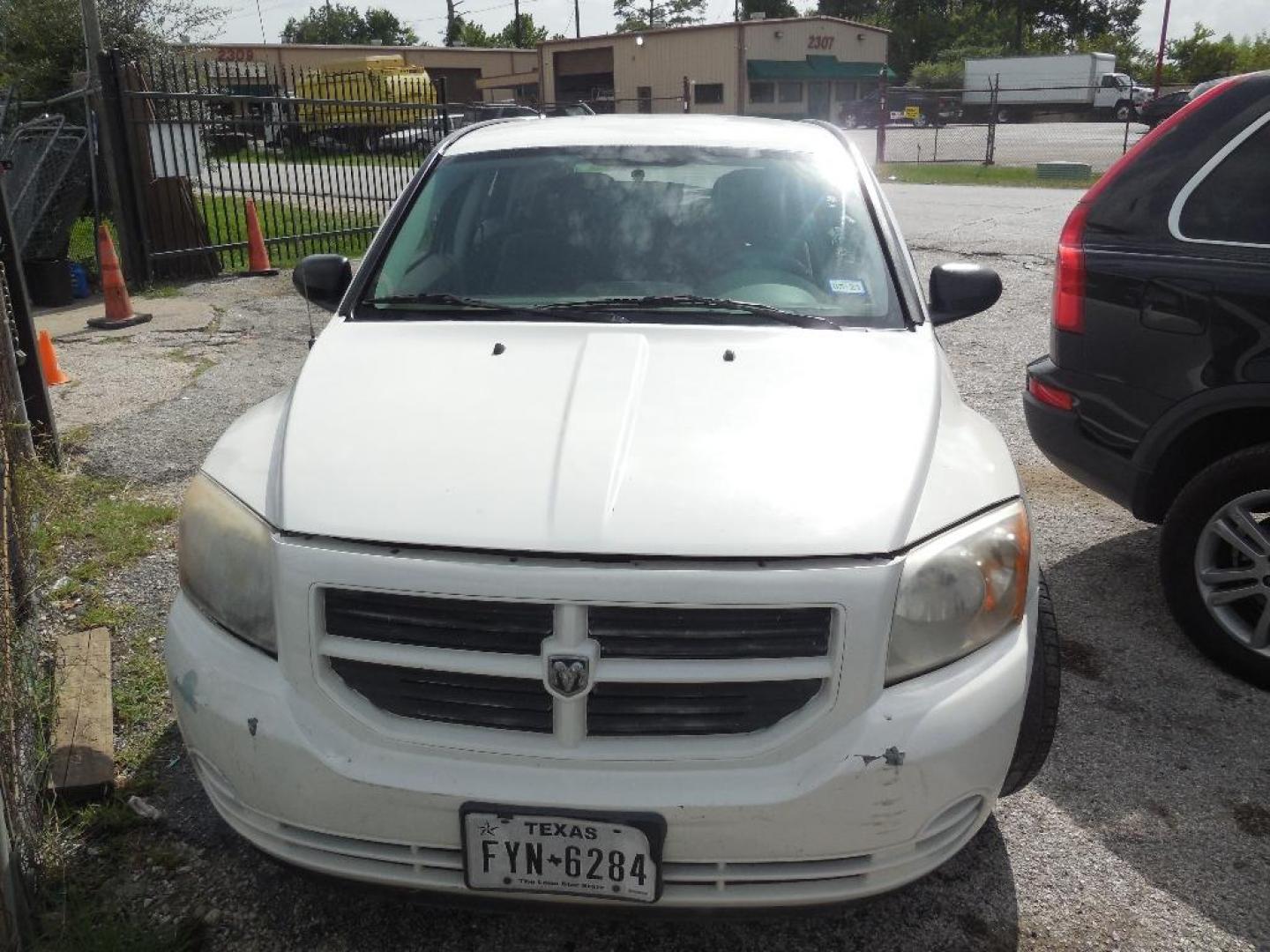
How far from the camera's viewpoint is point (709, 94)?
49.3m

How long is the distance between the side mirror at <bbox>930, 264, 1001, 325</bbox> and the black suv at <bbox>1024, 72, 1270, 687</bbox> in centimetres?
53

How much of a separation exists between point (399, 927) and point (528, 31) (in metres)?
93.3

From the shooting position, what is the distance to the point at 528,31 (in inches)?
3450

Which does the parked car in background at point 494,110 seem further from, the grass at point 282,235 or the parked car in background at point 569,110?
the grass at point 282,235

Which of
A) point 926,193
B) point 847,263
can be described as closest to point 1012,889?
point 847,263

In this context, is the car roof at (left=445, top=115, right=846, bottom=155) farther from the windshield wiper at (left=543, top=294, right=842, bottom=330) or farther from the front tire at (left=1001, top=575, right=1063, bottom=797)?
the front tire at (left=1001, top=575, right=1063, bottom=797)

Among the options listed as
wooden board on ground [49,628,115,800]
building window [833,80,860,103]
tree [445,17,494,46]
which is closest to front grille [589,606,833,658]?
wooden board on ground [49,628,115,800]

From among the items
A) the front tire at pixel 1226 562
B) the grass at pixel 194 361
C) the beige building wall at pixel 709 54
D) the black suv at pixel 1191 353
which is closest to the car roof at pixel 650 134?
the black suv at pixel 1191 353

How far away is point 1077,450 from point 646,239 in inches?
69.2

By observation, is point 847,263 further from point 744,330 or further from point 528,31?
point 528,31

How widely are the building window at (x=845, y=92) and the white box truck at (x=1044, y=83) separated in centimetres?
598

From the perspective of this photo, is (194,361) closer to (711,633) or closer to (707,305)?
(707,305)

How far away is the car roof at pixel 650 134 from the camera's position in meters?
3.57

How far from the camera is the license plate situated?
1.93 metres
